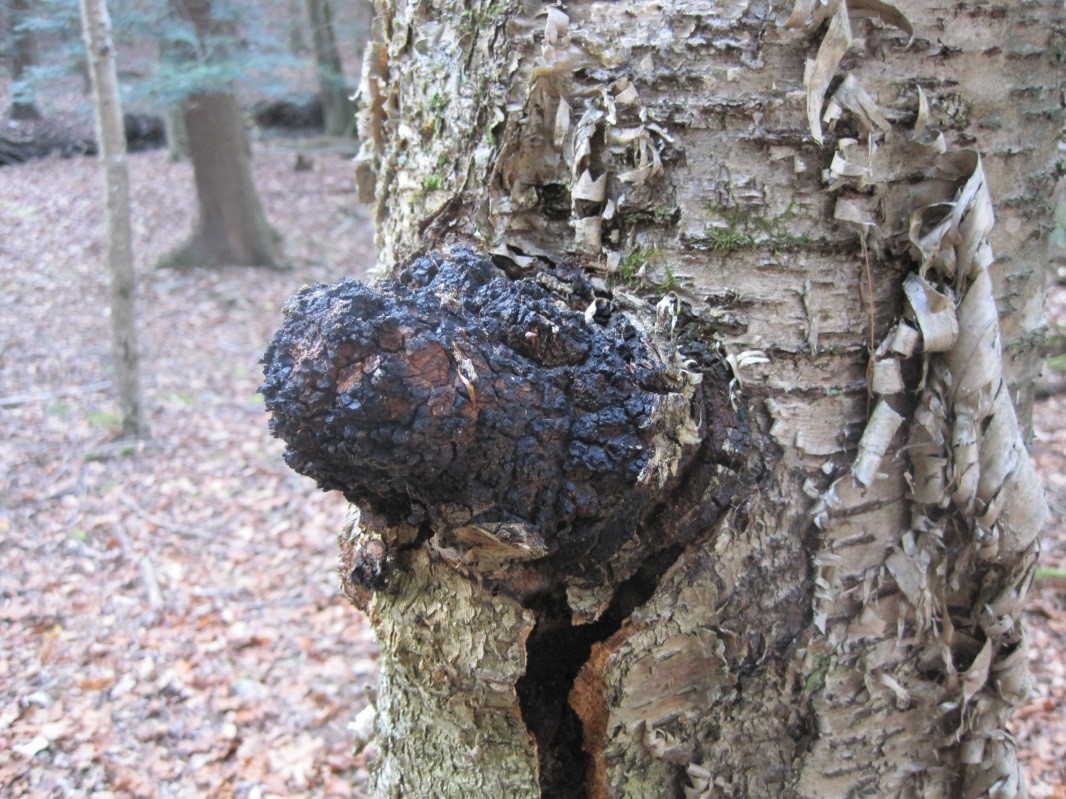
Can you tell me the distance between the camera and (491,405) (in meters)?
0.96

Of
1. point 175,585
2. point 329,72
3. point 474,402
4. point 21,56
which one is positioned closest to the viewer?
point 474,402

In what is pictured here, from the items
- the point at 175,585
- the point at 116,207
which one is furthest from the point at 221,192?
the point at 175,585

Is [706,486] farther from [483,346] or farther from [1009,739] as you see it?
[1009,739]

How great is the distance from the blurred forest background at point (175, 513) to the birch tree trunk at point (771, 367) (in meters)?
0.70

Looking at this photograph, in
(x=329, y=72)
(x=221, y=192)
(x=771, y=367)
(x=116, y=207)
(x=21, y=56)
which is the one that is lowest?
(x=221, y=192)

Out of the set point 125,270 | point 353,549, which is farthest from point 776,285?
point 125,270

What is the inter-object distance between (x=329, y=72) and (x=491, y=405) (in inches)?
459

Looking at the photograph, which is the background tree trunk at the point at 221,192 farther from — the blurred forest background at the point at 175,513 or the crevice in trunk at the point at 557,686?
the crevice in trunk at the point at 557,686

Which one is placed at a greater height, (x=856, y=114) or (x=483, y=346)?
(x=856, y=114)

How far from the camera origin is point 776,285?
1.13 m

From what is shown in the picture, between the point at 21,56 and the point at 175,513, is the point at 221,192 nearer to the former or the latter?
the point at 21,56

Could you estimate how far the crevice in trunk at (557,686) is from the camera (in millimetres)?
1197

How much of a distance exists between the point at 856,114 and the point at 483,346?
564mm

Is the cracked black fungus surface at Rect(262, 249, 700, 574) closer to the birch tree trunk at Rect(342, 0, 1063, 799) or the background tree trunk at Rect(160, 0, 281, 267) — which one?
the birch tree trunk at Rect(342, 0, 1063, 799)
